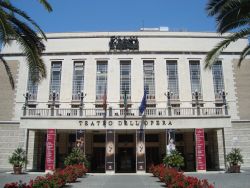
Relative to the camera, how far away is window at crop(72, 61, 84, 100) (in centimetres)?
3662

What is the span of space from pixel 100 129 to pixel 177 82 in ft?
41.3

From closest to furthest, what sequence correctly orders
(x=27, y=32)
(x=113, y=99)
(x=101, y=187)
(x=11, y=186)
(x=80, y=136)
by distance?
1. (x=11, y=186)
2. (x=27, y=32)
3. (x=101, y=187)
4. (x=80, y=136)
5. (x=113, y=99)

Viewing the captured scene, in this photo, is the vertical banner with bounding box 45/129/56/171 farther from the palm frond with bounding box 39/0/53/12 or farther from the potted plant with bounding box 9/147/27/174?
the palm frond with bounding box 39/0/53/12

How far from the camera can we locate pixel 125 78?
37219 millimetres

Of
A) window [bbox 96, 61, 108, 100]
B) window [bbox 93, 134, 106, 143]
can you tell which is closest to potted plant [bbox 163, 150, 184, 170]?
window [bbox 93, 134, 106, 143]

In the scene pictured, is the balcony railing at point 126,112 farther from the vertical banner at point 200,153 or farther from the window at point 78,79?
the window at point 78,79

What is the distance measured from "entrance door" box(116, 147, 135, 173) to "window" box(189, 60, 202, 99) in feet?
35.0

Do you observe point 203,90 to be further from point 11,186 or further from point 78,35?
point 11,186

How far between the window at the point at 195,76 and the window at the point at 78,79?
13571mm

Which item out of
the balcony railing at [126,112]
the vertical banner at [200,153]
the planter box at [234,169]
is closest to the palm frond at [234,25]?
the balcony railing at [126,112]

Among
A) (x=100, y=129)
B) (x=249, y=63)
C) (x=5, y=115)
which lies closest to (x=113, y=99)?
(x=100, y=129)

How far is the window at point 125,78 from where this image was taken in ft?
120

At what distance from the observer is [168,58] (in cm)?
3750

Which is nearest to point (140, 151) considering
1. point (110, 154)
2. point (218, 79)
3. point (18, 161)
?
point (110, 154)
